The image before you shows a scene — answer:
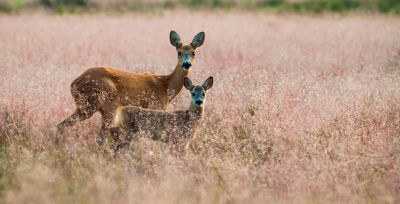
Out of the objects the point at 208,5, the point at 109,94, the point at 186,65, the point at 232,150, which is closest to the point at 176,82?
the point at 186,65

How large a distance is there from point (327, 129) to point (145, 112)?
2042 mm

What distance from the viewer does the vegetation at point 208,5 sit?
20281mm

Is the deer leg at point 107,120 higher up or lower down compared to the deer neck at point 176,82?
lower down

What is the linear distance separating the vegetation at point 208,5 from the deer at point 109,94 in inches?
615

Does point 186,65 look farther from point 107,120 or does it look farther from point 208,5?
point 208,5

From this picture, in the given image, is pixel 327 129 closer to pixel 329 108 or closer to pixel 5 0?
pixel 329 108

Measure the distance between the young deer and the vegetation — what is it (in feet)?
52.9

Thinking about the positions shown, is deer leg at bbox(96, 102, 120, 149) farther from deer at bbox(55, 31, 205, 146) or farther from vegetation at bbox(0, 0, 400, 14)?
vegetation at bbox(0, 0, 400, 14)

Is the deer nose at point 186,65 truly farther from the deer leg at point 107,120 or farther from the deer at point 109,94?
the deer leg at point 107,120

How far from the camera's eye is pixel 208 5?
22.8 metres

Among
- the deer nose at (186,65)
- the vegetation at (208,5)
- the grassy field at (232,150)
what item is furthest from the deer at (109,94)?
the vegetation at (208,5)

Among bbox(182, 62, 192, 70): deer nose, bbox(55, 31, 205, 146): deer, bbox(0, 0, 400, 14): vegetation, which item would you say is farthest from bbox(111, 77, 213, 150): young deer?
bbox(0, 0, 400, 14): vegetation

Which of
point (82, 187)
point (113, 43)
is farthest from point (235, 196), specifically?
point (113, 43)

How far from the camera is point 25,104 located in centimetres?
550
